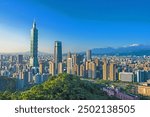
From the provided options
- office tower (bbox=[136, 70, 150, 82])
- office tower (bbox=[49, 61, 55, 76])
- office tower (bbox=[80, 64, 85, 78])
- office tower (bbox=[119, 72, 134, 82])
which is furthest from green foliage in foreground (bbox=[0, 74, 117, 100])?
office tower (bbox=[136, 70, 150, 82])

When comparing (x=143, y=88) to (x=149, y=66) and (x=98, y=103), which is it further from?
(x=98, y=103)

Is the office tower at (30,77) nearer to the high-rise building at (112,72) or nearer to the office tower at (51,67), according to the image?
the office tower at (51,67)

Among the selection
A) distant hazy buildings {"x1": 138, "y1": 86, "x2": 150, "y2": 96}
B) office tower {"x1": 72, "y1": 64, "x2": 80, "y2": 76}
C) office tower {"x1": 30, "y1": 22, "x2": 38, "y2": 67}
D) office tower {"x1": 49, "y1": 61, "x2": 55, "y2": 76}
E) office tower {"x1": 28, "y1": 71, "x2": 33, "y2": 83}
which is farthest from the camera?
office tower {"x1": 30, "y1": 22, "x2": 38, "y2": 67}

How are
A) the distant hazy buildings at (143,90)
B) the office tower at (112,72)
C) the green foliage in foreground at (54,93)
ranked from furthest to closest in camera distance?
the office tower at (112,72)
the distant hazy buildings at (143,90)
the green foliage in foreground at (54,93)

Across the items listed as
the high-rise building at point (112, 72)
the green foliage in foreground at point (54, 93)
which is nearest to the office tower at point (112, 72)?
the high-rise building at point (112, 72)

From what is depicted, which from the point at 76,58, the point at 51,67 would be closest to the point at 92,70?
the point at 76,58

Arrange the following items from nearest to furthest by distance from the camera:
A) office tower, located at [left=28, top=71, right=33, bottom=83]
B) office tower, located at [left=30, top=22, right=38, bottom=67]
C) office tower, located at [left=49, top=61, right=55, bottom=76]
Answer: office tower, located at [left=28, top=71, right=33, bottom=83] < office tower, located at [left=49, top=61, right=55, bottom=76] < office tower, located at [left=30, top=22, right=38, bottom=67]

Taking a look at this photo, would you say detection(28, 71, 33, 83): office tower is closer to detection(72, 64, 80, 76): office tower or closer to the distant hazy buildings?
detection(72, 64, 80, 76): office tower


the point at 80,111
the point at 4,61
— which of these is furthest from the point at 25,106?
the point at 4,61
